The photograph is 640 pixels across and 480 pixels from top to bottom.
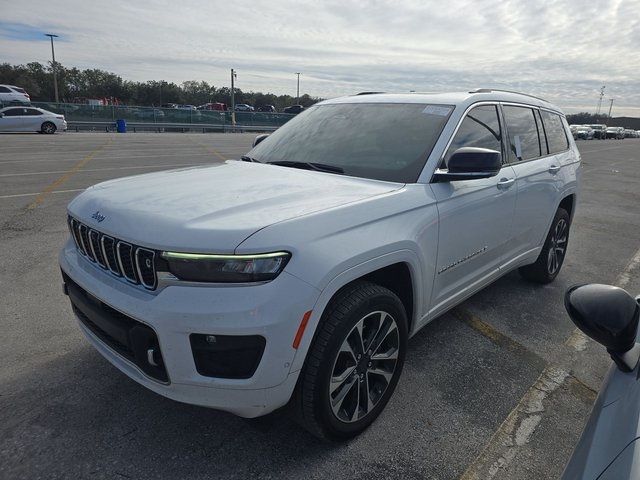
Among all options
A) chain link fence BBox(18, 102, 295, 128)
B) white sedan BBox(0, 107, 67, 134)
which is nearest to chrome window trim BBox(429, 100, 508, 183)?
white sedan BBox(0, 107, 67, 134)

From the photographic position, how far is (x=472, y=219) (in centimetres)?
313

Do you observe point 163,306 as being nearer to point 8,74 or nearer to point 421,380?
point 421,380

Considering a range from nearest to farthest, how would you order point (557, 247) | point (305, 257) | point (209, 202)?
point (305, 257), point (209, 202), point (557, 247)

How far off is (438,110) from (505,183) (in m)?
0.78

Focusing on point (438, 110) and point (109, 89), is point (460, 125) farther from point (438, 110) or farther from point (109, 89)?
point (109, 89)

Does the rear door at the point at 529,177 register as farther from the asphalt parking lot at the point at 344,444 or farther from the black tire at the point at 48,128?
the black tire at the point at 48,128

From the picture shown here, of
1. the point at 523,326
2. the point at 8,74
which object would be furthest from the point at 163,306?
the point at 8,74

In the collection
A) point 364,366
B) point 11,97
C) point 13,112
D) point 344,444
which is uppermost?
point 11,97

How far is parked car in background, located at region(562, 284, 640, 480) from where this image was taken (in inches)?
48.4

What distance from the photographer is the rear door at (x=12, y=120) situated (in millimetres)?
23078

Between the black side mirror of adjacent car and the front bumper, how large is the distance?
3.27 ft

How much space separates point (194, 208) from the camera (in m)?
2.24

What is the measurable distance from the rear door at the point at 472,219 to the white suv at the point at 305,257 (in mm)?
16

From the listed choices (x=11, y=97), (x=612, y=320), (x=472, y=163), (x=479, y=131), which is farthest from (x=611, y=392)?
(x=11, y=97)
